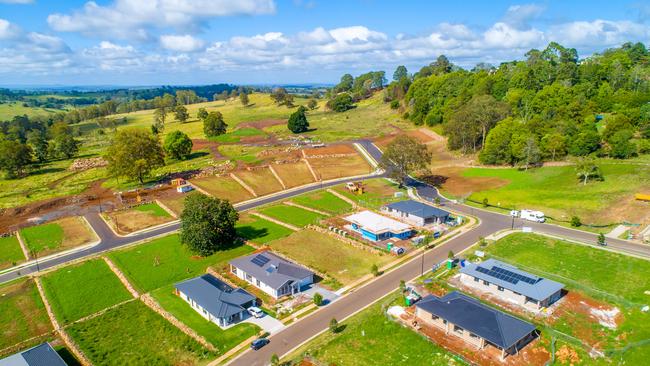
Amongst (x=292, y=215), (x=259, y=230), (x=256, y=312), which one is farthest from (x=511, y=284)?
(x=292, y=215)

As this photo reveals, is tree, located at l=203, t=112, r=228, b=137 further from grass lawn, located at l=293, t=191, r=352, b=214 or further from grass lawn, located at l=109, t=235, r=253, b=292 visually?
grass lawn, located at l=109, t=235, r=253, b=292

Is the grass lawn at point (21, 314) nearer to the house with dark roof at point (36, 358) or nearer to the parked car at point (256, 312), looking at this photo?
the house with dark roof at point (36, 358)

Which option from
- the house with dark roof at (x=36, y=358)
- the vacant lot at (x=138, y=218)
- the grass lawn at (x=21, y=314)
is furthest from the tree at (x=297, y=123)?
the house with dark roof at (x=36, y=358)

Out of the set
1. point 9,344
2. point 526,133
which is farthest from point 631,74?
point 9,344

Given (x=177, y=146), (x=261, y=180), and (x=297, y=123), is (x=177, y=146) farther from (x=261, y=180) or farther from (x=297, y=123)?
(x=297, y=123)

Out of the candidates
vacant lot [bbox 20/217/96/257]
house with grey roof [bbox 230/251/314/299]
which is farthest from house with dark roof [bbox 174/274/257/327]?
vacant lot [bbox 20/217/96/257]
